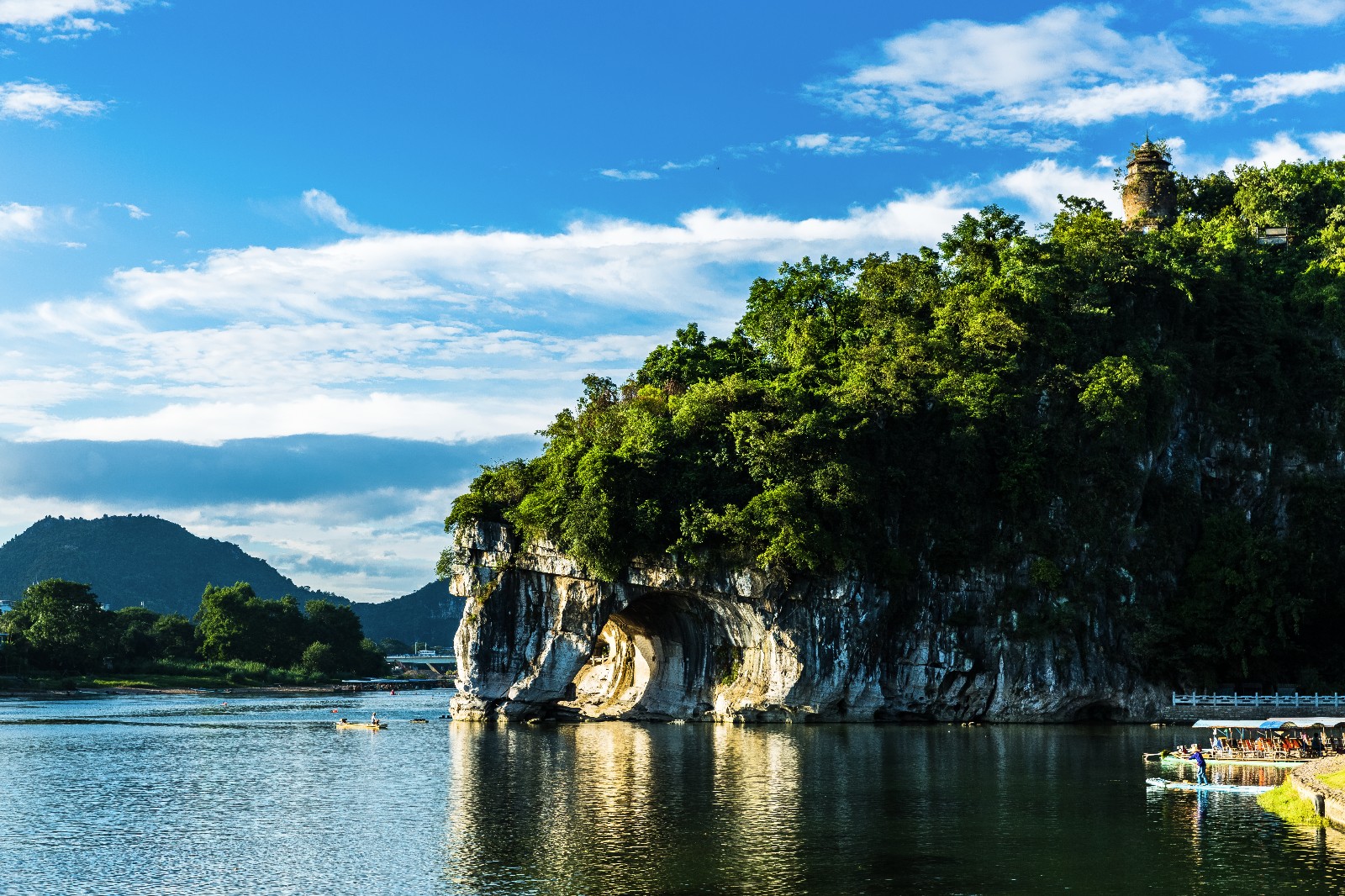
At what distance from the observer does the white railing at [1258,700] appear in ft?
217

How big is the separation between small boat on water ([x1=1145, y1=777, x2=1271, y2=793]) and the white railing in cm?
2887

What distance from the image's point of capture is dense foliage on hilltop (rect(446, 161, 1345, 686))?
68.3 m

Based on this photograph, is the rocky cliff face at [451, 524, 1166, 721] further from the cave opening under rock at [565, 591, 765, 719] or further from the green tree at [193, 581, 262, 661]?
the green tree at [193, 581, 262, 661]

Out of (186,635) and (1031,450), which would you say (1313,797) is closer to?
(1031,450)

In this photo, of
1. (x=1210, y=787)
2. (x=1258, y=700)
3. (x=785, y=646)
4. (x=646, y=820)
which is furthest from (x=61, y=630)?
(x=1210, y=787)

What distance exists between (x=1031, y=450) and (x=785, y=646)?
19.8 m

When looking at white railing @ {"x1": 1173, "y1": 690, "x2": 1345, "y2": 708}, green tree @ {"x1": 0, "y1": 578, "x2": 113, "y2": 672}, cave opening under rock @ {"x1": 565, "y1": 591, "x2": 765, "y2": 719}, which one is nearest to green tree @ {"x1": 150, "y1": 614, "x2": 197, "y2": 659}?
green tree @ {"x1": 0, "y1": 578, "x2": 113, "y2": 672}

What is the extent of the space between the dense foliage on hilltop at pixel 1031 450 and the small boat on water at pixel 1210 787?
2652 cm

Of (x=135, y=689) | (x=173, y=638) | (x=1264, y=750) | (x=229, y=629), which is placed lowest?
(x=135, y=689)

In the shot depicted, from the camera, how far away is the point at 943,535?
236 ft

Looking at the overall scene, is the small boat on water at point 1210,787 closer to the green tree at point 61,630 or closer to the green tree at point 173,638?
the green tree at point 61,630

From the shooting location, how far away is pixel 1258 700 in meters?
67.0

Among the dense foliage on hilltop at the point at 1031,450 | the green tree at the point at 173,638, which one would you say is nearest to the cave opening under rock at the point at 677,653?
the dense foliage on hilltop at the point at 1031,450

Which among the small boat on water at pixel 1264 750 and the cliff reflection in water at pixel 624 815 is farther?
the small boat on water at pixel 1264 750
